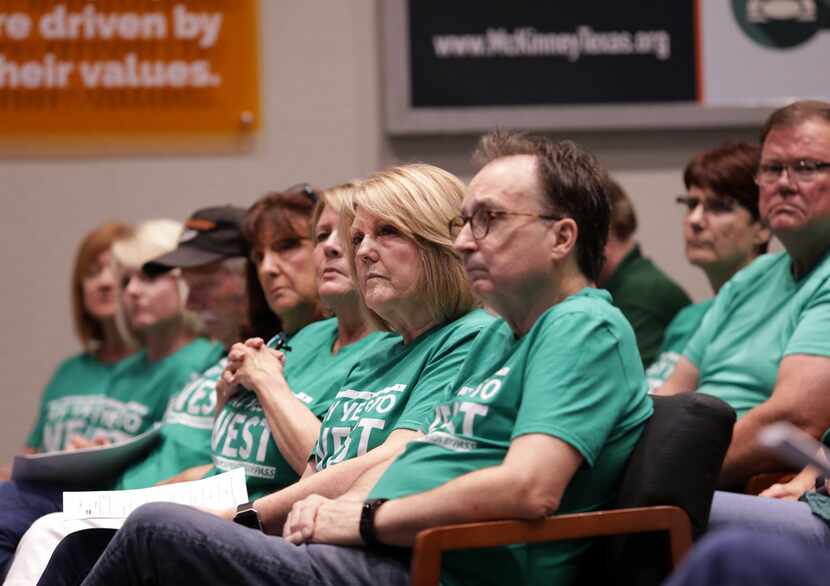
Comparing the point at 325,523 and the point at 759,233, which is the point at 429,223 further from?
the point at 759,233

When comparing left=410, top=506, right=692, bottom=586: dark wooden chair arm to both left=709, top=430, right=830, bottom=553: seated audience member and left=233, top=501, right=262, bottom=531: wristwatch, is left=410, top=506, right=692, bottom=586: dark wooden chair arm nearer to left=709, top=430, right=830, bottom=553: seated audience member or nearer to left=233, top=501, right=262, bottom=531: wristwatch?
left=709, top=430, right=830, bottom=553: seated audience member

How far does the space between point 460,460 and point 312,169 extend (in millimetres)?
2984

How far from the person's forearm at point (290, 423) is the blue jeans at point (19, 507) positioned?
2.67 feet

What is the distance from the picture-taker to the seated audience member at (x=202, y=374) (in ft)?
8.91

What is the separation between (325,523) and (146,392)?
230 centimetres

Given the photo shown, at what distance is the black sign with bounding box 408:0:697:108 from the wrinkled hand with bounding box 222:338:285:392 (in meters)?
2.02

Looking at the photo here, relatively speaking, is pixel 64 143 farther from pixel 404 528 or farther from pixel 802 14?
pixel 404 528

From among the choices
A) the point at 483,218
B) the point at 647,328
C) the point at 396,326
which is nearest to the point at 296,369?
the point at 396,326

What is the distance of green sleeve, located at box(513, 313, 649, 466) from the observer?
1.89m

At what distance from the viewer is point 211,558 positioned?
1.91m

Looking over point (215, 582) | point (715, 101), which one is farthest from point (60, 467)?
point (715, 101)

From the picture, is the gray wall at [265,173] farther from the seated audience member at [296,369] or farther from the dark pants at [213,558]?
the dark pants at [213,558]

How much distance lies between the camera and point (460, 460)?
2035 mm

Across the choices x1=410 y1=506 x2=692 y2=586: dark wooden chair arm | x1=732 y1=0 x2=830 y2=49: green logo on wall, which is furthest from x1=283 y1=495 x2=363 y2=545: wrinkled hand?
x1=732 y1=0 x2=830 y2=49: green logo on wall
